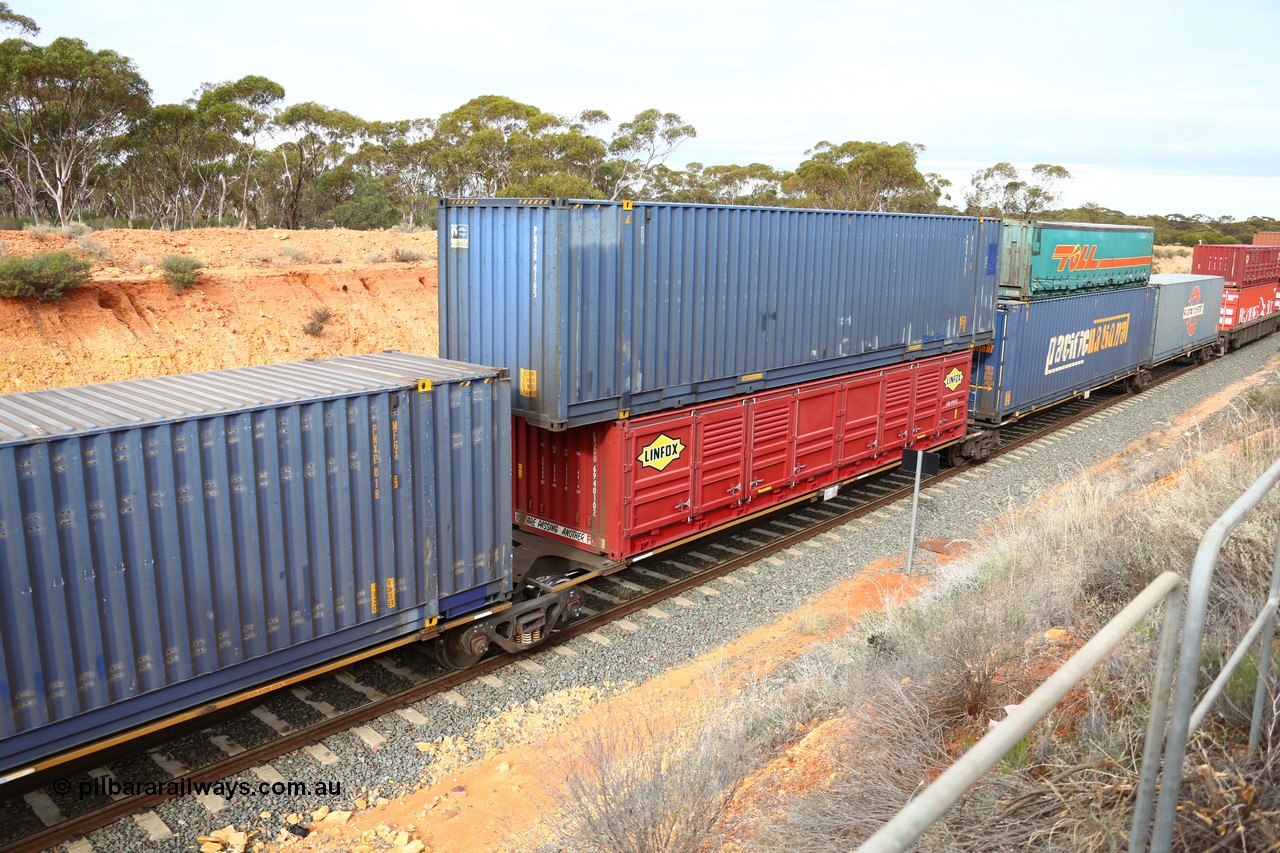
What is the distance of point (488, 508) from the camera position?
869cm

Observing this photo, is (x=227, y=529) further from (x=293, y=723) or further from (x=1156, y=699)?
Answer: (x=1156, y=699)

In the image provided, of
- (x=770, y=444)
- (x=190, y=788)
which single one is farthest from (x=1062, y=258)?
(x=190, y=788)

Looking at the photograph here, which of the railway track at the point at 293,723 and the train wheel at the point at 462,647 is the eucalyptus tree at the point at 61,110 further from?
the train wheel at the point at 462,647

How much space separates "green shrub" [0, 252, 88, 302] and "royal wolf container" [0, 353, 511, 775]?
16537 mm

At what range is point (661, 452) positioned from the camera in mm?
10578

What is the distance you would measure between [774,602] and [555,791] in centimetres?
541

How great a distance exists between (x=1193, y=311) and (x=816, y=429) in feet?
70.7

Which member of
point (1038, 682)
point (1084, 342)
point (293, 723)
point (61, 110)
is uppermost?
point (61, 110)

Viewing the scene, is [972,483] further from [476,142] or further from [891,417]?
[476,142]

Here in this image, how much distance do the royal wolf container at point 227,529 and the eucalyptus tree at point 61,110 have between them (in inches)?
1243

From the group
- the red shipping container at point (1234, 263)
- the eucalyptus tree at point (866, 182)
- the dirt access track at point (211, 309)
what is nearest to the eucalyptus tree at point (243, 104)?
the dirt access track at point (211, 309)

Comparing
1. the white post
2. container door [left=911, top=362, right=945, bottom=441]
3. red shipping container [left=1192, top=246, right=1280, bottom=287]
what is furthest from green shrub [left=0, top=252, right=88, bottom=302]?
red shipping container [left=1192, top=246, right=1280, bottom=287]

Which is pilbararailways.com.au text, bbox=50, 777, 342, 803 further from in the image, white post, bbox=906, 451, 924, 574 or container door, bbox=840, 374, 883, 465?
container door, bbox=840, 374, 883, 465

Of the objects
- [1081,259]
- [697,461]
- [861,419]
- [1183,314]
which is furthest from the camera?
[1183,314]
